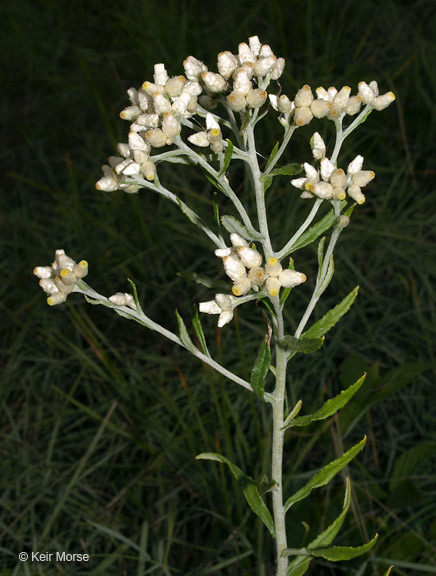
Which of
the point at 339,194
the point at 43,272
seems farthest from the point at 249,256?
the point at 43,272

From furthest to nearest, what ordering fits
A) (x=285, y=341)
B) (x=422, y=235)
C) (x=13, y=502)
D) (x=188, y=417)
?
(x=422, y=235) < (x=188, y=417) < (x=13, y=502) < (x=285, y=341)

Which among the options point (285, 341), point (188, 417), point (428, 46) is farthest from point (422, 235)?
point (285, 341)

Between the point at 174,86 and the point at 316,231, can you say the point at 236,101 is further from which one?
the point at 316,231

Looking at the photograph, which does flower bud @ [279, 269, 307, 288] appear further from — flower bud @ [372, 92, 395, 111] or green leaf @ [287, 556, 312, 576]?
green leaf @ [287, 556, 312, 576]

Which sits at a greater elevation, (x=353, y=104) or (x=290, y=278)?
(x=353, y=104)

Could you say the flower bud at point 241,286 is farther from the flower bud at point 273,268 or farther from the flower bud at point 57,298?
the flower bud at point 57,298

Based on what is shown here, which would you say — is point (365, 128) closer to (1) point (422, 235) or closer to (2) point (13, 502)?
(1) point (422, 235)
